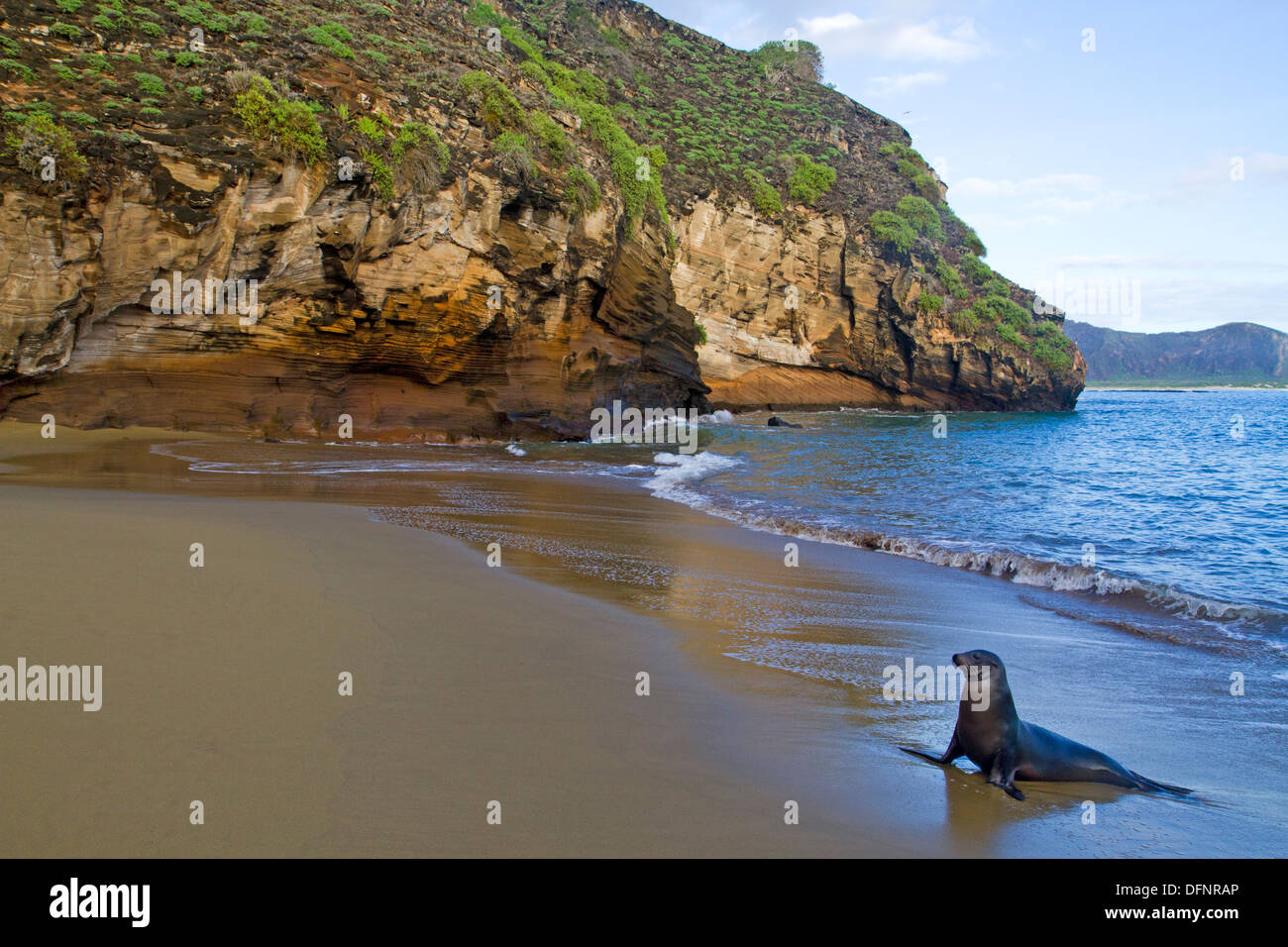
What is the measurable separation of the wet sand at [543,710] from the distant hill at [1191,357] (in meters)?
173

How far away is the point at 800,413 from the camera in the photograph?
135 feet

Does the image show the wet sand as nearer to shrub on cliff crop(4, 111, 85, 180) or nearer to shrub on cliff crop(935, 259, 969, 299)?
shrub on cliff crop(4, 111, 85, 180)

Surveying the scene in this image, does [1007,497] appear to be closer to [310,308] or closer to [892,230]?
[310,308]

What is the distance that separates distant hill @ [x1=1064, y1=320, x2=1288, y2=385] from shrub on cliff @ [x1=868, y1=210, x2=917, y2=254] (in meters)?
134

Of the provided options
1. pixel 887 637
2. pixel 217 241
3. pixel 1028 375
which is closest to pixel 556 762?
pixel 887 637

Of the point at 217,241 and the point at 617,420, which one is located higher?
the point at 217,241


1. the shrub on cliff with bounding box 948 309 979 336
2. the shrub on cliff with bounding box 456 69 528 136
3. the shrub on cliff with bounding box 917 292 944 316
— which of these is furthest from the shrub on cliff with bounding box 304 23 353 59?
the shrub on cliff with bounding box 948 309 979 336

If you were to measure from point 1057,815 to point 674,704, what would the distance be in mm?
1709

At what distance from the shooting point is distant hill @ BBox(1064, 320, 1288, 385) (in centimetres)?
Result: 15612

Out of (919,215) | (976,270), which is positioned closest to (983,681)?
(919,215)

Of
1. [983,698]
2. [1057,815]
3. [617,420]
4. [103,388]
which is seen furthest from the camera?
[617,420]

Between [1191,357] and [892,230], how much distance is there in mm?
158360
